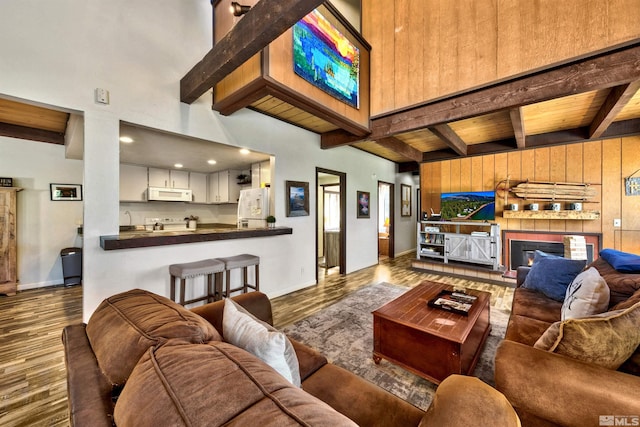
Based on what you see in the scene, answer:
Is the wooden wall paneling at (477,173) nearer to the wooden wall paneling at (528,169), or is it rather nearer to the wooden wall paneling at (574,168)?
the wooden wall paneling at (528,169)

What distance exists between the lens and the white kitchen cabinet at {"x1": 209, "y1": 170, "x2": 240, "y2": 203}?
5.49 meters

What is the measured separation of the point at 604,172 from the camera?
3871 millimetres

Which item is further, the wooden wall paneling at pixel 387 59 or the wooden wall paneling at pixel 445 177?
the wooden wall paneling at pixel 445 177

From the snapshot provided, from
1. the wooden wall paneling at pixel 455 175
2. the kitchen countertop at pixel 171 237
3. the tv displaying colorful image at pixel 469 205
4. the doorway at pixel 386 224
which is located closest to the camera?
the kitchen countertop at pixel 171 237

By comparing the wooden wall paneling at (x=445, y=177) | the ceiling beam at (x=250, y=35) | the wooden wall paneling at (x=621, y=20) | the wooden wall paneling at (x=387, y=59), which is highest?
the wooden wall paneling at (x=387, y=59)

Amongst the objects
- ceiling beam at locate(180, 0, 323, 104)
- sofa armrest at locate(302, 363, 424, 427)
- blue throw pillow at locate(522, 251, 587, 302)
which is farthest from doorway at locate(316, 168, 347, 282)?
sofa armrest at locate(302, 363, 424, 427)

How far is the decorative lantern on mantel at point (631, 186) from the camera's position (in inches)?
144

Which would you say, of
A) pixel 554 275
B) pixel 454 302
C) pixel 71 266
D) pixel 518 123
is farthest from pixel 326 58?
pixel 71 266

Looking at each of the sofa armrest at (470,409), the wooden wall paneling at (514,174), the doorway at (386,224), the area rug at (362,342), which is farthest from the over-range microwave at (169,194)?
the wooden wall paneling at (514,174)

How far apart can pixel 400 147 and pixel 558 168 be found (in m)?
2.65

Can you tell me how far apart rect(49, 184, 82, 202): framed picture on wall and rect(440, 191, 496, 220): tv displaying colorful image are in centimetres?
692

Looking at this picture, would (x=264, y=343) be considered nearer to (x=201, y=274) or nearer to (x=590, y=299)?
(x=590, y=299)

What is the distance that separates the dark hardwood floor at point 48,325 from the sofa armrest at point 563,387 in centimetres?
219

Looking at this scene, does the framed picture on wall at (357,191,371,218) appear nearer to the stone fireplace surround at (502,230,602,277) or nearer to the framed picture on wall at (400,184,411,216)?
the framed picture on wall at (400,184,411,216)
